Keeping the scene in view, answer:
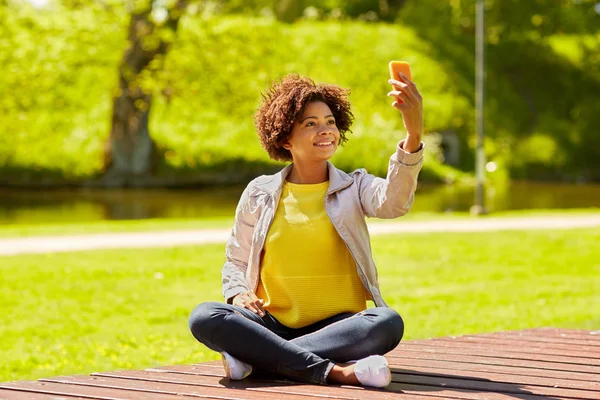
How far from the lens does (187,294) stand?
32.1 feet

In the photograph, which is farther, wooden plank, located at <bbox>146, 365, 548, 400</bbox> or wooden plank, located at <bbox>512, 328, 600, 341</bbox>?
wooden plank, located at <bbox>512, 328, 600, 341</bbox>

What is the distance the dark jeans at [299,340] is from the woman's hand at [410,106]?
82 centimetres

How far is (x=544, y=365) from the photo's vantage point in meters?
4.58

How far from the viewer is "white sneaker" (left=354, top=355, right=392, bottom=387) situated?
4.05 m

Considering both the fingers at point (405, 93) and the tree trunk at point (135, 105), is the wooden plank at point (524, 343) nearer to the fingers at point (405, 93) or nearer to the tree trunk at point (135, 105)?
the fingers at point (405, 93)

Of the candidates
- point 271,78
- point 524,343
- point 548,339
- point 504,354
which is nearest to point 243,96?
point 271,78

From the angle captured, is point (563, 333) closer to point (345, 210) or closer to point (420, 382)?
point (420, 382)

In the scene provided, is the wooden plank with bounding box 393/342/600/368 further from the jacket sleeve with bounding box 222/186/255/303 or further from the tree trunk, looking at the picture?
the tree trunk

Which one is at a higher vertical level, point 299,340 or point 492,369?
point 299,340

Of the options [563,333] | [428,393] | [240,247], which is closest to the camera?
[428,393]

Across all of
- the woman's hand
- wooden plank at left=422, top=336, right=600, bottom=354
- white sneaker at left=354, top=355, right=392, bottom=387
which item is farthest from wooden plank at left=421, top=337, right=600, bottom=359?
the woman's hand

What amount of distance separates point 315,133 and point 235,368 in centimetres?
108

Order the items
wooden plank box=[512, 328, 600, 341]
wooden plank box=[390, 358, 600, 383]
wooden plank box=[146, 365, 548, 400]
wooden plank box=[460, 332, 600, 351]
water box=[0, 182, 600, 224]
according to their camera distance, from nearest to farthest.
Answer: wooden plank box=[146, 365, 548, 400], wooden plank box=[390, 358, 600, 383], wooden plank box=[460, 332, 600, 351], wooden plank box=[512, 328, 600, 341], water box=[0, 182, 600, 224]

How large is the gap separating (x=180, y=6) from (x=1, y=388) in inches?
827
